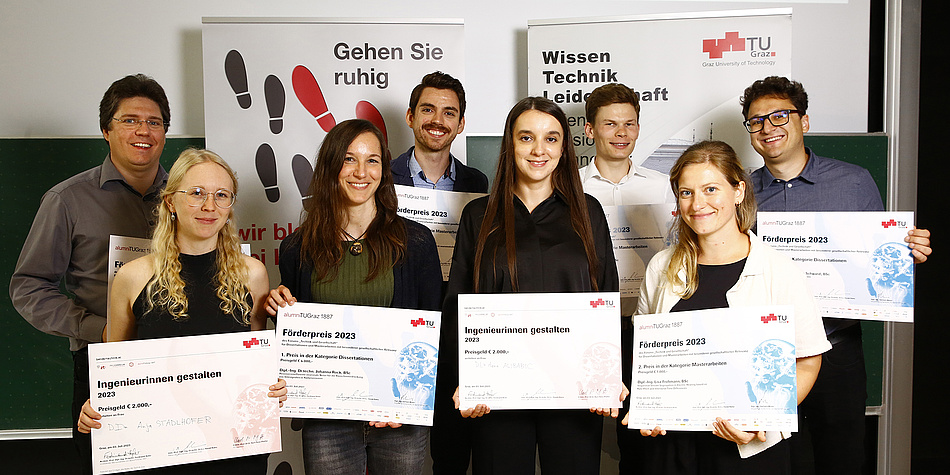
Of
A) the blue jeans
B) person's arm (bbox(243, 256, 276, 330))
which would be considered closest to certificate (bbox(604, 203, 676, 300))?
the blue jeans

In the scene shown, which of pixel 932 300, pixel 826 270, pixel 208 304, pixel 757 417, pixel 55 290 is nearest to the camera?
pixel 757 417

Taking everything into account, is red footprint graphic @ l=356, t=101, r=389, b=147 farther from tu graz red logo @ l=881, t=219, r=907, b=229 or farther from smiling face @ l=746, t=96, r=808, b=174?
tu graz red logo @ l=881, t=219, r=907, b=229

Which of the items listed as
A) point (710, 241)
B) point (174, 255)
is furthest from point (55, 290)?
point (710, 241)

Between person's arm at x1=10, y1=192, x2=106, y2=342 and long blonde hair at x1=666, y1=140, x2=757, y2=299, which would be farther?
person's arm at x1=10, y1=192, x2=106, y2=342

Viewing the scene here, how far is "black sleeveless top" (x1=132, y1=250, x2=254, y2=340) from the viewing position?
2.08m

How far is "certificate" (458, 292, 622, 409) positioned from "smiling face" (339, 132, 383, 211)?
606 millimetres

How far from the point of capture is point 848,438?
2658 mm

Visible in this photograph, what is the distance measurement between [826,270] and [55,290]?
3.51m

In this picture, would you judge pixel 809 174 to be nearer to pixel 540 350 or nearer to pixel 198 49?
pixel 540 350

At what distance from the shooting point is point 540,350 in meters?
2.11

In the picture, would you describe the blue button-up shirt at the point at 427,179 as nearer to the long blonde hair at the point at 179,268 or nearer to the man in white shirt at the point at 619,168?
the man in white shirt at the point at 619,168

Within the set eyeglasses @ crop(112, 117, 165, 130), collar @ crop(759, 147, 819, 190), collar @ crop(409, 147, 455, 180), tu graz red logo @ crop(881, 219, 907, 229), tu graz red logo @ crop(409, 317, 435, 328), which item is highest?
eyeglasses @ crop(112, 117, 165, 130)

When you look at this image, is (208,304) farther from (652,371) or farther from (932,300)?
(932,300)

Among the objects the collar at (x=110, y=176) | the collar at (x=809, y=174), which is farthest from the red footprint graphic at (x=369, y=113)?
the collar at (x=809, y=174)
